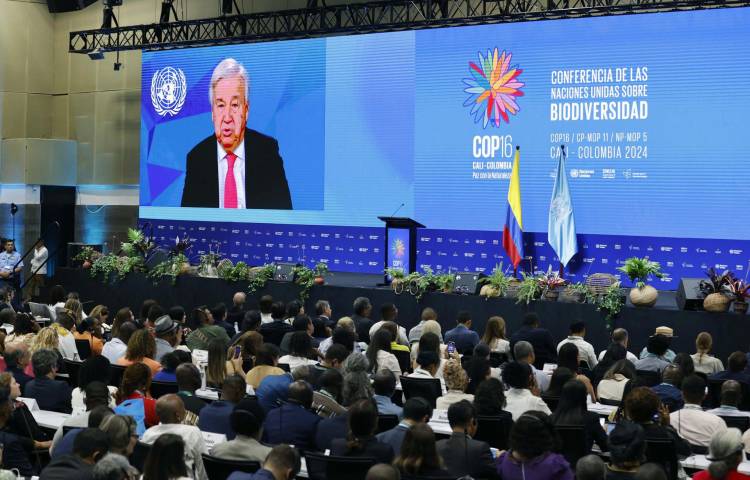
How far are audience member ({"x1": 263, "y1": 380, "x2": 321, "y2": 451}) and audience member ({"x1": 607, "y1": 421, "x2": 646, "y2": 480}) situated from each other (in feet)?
5.87

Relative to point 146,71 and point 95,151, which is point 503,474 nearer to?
point 146,71

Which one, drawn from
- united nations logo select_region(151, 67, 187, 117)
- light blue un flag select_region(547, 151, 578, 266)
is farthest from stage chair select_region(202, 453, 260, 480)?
united nations logo select_region(151, 67, 187, 117)

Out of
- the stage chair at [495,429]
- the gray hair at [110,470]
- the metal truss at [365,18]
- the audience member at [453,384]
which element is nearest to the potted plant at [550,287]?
the metal truss at [365,18]

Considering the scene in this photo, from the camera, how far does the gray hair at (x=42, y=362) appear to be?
6.95m

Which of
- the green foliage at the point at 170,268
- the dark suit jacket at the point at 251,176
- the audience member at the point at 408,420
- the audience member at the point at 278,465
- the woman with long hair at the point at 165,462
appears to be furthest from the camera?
the dark suit jacket at the point at 251,176

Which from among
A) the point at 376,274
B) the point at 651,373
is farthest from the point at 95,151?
the point at 651,373

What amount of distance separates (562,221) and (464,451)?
920cm

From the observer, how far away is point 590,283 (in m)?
12.0

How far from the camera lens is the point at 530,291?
11961 millimetres

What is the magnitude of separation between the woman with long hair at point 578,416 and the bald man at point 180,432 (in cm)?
203

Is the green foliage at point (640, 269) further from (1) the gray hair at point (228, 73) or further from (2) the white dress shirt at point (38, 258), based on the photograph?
(2) the white dress shirt at point (38, 258)

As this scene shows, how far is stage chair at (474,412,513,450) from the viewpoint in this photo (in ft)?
19.6

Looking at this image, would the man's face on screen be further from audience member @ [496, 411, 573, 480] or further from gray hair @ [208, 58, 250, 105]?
audience member @ [496, 411, 573, 480]

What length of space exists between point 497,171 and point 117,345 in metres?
7.49
